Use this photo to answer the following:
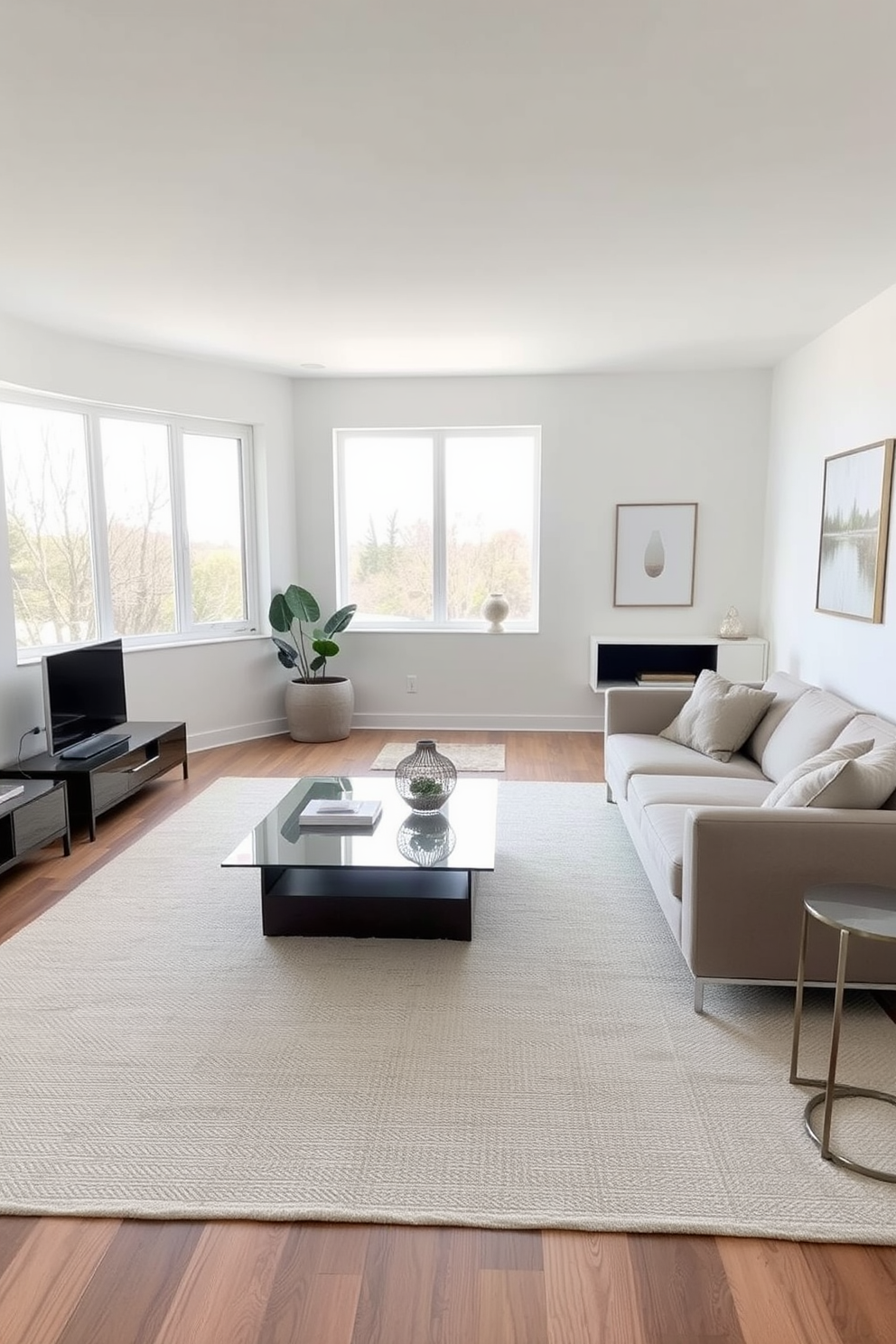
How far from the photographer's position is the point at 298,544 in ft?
21.3

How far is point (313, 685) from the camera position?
20.1ft

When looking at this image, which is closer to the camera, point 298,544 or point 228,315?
point 228,315

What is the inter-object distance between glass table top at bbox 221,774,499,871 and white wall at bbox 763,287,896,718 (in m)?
1.95

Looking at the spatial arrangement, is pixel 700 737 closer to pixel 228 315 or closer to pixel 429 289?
pixel 429 289

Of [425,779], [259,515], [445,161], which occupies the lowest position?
[425,779]

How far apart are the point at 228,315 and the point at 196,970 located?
3346 mm

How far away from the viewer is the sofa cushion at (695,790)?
3207 millimetres

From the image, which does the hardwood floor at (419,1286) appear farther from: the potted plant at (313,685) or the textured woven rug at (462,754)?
the potted plant at (313,685)

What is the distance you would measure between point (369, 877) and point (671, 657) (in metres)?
3.72

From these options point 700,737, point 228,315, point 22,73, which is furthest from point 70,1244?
point 228,315

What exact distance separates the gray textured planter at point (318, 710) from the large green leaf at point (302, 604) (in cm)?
50

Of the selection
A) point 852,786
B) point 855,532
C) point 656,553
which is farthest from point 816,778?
point 656,553

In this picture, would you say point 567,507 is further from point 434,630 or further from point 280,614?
point 280,614

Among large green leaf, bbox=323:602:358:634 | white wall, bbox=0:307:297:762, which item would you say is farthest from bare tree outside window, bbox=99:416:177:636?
large green leaf, bbox=323:602:358:634
